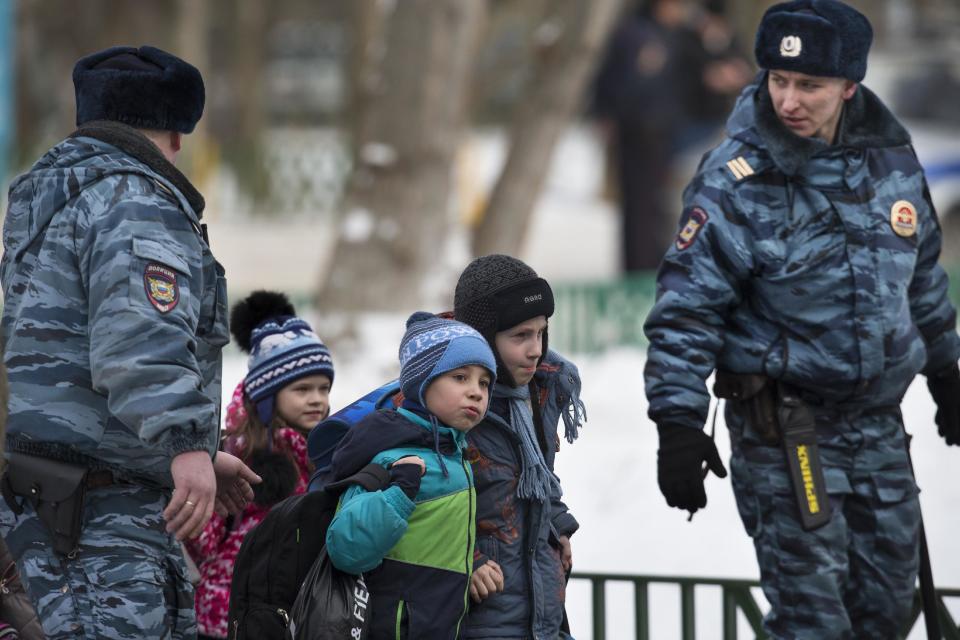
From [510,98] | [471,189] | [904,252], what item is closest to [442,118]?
[904,252]

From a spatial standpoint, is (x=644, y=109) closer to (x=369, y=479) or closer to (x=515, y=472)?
(x=515, y=472)

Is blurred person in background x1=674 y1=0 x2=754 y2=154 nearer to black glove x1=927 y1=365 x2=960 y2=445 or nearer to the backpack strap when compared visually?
black glove x1=927 y1=365 x2=960 y2=445

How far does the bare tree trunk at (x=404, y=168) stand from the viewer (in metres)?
11.5

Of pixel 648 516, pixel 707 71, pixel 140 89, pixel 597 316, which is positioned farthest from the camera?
pixel 707 71

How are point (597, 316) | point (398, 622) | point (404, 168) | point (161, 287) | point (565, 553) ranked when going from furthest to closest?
point (597, 316) → point (404, 168) → point (565, 553) → point (398, 622) → point (161, 287)

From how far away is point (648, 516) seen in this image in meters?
8.45

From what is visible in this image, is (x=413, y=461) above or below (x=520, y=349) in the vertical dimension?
below

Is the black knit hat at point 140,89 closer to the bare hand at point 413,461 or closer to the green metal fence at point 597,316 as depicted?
the bare hand at point 413,461

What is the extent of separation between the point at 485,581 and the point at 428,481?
11.5 inches

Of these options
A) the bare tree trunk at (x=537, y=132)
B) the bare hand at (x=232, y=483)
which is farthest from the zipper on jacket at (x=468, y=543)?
the bare tree trunk at (x=537, y=132)

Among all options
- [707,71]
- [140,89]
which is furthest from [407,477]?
[707,71]

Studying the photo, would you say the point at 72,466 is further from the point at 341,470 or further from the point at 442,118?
the point at 442,118

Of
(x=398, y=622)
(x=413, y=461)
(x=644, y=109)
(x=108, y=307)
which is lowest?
(x=398, y=622)

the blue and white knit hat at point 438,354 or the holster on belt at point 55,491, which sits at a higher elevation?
the blue and white knit hat at point 438,354
